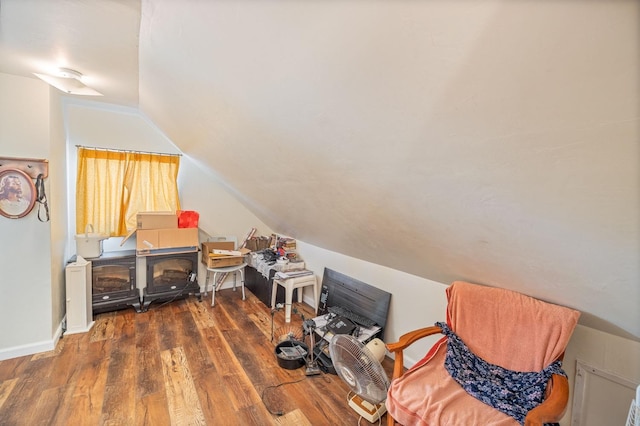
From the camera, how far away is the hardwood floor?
184cm

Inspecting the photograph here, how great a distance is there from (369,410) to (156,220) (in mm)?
3162

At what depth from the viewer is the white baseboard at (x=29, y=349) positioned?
2.38 m

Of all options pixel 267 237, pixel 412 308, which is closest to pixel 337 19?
pixel 412 308

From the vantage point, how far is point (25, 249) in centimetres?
243

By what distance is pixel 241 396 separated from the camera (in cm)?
204

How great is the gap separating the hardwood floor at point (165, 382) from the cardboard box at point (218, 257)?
87 cm

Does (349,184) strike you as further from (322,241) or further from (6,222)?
(6,222)

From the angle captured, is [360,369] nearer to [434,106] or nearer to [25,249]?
[434,106]

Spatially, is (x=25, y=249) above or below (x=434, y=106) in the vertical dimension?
below

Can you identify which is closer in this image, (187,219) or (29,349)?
(29,349)

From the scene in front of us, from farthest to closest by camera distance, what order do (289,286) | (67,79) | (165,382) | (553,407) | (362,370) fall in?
(289,286)
(165,382)
(67,79)
(362,370)
(553,407)

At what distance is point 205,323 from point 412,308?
235 cm

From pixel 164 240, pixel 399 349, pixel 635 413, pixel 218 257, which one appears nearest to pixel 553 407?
pixel 635 413

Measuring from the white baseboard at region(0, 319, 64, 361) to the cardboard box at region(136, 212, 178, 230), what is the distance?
1333 mm
